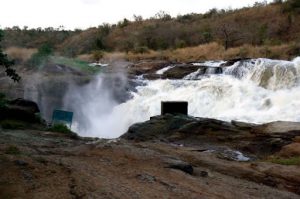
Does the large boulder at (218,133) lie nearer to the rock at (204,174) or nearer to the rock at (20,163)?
the rock at (204,174)

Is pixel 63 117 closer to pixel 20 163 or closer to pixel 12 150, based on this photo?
pixel 12 150

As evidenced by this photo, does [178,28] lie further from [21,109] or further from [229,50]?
[21,109]

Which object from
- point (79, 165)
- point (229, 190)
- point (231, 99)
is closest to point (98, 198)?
point (79, 165)

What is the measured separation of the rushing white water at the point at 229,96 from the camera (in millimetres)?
23453

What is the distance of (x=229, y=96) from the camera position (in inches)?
1017

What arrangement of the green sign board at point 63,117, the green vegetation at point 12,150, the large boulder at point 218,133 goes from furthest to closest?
the green sign board at point 63,117 → the large boulder at point 218,133 → the green vegetation at point 12,150

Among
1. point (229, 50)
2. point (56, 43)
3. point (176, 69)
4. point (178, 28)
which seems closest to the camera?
point (176, 69)

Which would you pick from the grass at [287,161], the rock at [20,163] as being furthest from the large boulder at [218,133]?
the rock at [20,163]

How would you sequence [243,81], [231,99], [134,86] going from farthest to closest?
[134,86] < [243,81] < [231,99]

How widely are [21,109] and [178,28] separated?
124ft

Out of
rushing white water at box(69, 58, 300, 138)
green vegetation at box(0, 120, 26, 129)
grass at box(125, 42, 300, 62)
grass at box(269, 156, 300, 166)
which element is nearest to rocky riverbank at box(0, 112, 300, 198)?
grass at box(269, 156, 300, 166)

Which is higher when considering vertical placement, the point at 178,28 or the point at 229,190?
the point at 178,28

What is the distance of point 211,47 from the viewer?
1654 inches

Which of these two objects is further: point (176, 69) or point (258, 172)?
point (176, 69)
